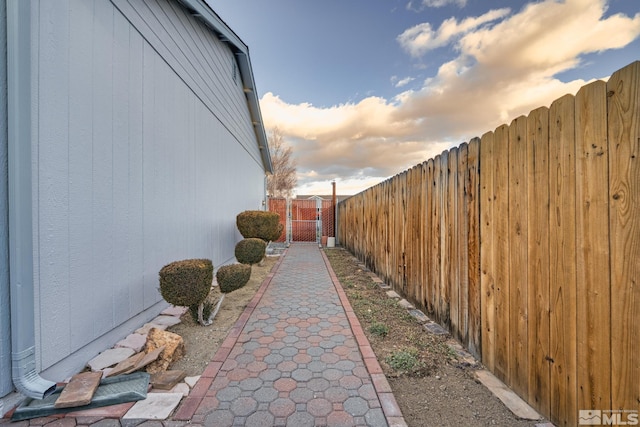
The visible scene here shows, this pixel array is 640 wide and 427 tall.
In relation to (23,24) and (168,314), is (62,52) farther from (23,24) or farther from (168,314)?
(168,314)

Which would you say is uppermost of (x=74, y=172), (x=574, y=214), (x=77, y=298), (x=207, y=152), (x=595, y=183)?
(x=207, y=152)

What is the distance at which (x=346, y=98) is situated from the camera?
36.5ft

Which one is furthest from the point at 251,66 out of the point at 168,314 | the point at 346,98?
the point at 168,314

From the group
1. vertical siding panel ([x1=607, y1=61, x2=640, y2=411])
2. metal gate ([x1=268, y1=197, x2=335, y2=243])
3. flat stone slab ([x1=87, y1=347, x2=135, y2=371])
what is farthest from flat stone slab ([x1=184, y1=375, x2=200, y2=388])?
metal gate ([x1=268, y1=197, x2=335, y2=243])

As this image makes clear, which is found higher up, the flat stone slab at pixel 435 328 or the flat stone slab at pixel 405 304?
the flat stone slab at pixel 435 328

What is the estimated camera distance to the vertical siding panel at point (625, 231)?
127 centimetres

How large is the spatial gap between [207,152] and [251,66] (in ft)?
14.4

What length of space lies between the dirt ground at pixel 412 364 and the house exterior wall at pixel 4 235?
3.71 feet

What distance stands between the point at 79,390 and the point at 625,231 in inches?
142

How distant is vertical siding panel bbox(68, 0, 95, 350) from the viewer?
95.3 inches

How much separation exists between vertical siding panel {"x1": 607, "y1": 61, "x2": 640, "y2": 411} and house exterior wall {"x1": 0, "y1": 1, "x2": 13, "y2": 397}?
374 cm

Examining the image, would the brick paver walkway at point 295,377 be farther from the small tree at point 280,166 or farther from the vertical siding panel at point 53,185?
the small tree at point 280,166

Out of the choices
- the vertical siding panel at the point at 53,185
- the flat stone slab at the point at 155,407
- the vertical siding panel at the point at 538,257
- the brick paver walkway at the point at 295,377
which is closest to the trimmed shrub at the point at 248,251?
the brick paver walkway at the point at 295,377

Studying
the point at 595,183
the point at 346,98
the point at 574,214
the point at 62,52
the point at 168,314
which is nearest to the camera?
the point at 595,183
